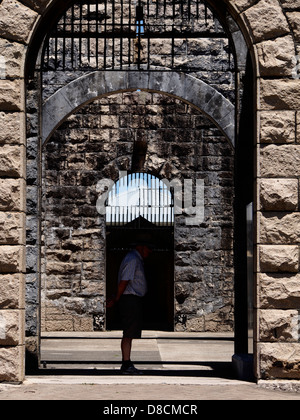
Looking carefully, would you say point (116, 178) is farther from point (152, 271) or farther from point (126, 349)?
point (126, 349)

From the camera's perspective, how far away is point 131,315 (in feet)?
32.2

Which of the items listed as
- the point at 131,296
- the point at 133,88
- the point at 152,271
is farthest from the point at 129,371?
A: the point at 152,271

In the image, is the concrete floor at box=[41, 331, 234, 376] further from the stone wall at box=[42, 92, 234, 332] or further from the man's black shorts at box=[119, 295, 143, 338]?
the stone wall at box=[42, 92, 234, 332]

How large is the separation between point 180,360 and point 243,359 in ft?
9.94

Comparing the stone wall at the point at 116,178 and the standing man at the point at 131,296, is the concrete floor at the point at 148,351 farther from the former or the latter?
the stone wall at the point at 116,178

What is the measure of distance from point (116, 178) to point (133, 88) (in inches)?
173

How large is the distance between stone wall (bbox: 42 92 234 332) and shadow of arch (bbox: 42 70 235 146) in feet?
12.8

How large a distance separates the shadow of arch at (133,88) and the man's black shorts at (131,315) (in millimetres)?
4569

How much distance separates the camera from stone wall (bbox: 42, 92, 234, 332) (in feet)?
60.9

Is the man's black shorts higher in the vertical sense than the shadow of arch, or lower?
lower

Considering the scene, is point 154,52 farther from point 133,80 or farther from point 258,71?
point 258,71

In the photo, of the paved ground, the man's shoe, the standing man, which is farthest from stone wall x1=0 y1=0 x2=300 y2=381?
the standing man

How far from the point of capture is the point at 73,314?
18531 millimetres

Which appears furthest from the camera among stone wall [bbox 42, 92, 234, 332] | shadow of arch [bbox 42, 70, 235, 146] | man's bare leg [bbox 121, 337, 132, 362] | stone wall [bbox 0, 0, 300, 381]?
stone wall [bbox 42, 92, 234, 332]
